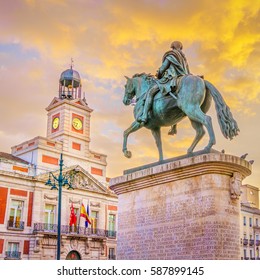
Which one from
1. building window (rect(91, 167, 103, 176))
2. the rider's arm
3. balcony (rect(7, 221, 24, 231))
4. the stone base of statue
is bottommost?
the stone base of statue

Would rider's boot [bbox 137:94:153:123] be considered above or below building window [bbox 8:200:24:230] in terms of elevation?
below

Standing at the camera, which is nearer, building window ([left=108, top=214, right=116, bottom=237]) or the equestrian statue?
the equestrian statue

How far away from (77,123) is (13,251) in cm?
1285

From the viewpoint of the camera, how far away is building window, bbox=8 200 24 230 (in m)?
34.2

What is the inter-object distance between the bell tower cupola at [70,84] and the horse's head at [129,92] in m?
33.2

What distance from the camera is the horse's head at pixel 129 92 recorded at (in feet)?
32.2

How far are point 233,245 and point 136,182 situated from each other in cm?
226

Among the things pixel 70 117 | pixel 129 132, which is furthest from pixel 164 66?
pixel 70 117

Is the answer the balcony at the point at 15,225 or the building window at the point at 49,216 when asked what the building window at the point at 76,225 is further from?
the balcony at the point at 15,225

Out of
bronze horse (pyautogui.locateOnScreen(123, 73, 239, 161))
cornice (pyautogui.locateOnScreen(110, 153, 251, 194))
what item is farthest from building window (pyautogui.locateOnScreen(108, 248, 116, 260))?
cornice (pyautogui.locateOnScreen(110, 153, 251, 194))

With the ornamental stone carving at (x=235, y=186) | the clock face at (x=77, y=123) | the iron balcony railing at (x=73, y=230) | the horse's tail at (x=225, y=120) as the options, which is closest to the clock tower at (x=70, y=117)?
the clock face at (x=77, y=123)

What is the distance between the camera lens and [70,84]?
142 feet

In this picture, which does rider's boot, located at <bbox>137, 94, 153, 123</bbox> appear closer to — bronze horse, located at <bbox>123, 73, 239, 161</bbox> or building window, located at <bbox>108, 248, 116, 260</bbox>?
bronze horse, located at <bbox>123, 73, 239, 161</bbox>

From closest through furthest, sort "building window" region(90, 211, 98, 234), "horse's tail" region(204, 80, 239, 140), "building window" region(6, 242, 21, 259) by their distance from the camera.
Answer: "horse's tail" region(204, 80, 239, 140)
"building window" region(6, 242, 21, 259)
"building window" region(90, 211, 98, 234)
